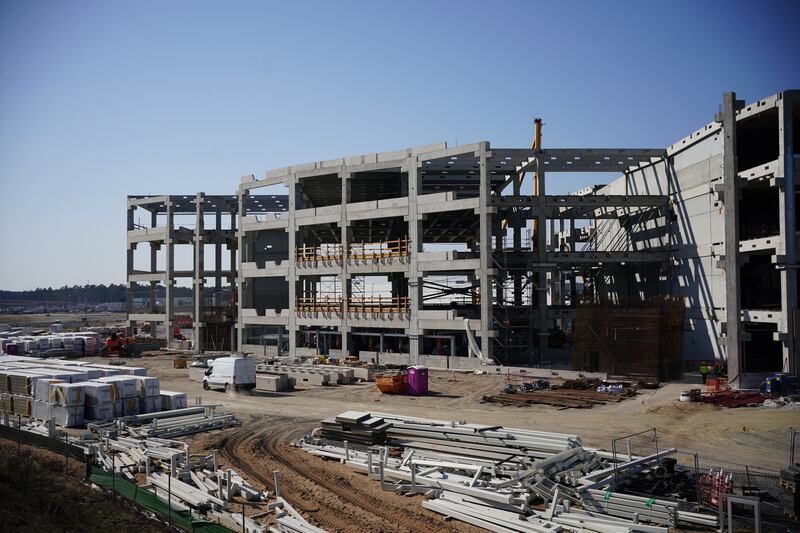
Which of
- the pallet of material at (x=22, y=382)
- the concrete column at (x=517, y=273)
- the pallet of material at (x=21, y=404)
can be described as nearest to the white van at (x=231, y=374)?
the pallet of material at (x=22, y=382)

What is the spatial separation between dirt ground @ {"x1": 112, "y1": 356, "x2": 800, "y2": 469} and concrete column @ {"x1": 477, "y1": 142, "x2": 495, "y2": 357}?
4.33 metres

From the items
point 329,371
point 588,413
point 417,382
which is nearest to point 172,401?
point 417,382

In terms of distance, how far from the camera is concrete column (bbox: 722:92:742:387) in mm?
31500

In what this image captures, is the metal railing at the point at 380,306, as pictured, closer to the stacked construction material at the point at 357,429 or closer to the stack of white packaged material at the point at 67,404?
the stacked construction material at the point at 357,429

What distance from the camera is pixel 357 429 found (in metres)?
19.6

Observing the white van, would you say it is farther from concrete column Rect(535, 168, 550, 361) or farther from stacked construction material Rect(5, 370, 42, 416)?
concrete column Rect(535, 168, 550, 361)

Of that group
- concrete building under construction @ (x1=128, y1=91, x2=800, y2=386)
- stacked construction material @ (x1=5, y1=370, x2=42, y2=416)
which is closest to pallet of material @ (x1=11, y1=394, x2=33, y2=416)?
stacked construction material @ (x1=5, y1=370, x2=42, y2=416)

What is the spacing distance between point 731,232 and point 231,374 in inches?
1042

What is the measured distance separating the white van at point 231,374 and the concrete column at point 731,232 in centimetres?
2428

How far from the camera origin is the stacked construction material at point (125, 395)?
23656mm

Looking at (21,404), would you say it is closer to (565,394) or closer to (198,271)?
(565,394)

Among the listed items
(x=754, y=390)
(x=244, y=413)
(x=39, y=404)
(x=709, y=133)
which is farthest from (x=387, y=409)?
(x=709, y=133)

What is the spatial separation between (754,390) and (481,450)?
18.3 metres

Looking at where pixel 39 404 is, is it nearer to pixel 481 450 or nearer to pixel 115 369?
pixel 115 369
